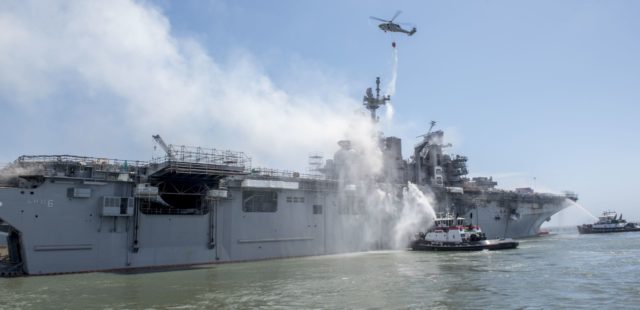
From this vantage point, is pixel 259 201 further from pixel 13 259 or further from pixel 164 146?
pixel 13 259

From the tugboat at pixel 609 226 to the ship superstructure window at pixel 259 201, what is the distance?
53.6m

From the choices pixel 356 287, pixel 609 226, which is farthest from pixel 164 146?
pixel 609 226

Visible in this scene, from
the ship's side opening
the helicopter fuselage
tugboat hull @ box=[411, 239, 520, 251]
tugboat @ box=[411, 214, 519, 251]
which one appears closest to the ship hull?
the ship's side opening

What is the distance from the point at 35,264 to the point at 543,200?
54.9 metres

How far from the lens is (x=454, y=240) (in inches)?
1476

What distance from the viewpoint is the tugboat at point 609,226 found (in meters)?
66.8

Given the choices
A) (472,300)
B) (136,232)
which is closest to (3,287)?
(136,232)

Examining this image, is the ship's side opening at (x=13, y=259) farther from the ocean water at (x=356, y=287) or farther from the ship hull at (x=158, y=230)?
the ocean water at (x=356, y=287)

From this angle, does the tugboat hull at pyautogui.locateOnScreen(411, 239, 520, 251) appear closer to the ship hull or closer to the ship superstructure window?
the ship hull

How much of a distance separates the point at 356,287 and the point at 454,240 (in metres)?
20.2

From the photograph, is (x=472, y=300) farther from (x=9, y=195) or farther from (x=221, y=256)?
(x=9, y=195)

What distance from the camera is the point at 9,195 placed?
23312 millimetres

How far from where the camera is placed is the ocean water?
1600cm

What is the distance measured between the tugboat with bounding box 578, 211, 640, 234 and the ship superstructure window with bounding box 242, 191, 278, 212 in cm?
5358
